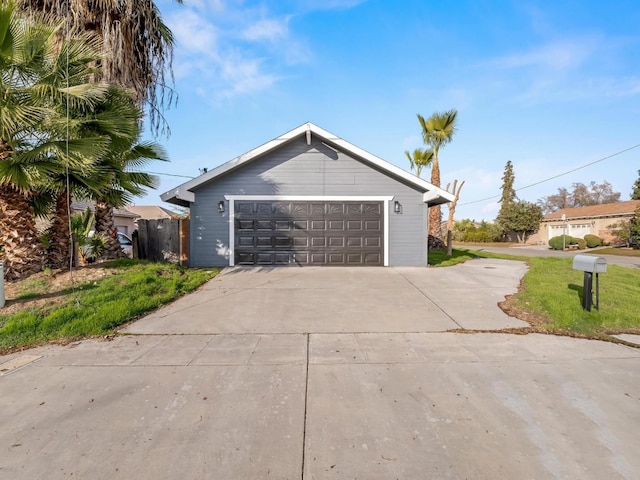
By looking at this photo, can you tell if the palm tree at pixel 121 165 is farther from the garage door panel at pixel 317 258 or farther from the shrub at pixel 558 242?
the shrub at pixel 558 242

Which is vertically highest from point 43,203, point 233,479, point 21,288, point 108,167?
point 108,167

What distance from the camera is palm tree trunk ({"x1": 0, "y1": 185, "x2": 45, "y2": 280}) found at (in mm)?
6535

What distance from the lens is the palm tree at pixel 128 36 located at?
920 centimetres

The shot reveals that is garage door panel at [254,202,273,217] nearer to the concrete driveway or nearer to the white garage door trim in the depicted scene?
the white garage door trim

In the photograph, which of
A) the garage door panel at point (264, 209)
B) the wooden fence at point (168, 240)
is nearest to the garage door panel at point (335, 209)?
the garage door panel at point (264, 209)

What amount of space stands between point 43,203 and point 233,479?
917cm

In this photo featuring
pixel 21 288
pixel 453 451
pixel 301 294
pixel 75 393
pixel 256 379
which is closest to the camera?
pixel 453 451

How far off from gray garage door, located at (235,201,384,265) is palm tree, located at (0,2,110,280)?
4909mm

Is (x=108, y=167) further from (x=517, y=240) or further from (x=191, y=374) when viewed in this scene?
(x=517, y=240)

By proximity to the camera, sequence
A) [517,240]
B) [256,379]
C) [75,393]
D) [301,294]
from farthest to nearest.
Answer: [517,240] → [301,294] → [256,379] → [75,393]

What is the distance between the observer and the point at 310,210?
10758 mm

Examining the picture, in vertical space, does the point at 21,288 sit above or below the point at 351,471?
above

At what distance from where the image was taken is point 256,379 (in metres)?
3.24

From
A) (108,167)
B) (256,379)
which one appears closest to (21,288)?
(108,167)
